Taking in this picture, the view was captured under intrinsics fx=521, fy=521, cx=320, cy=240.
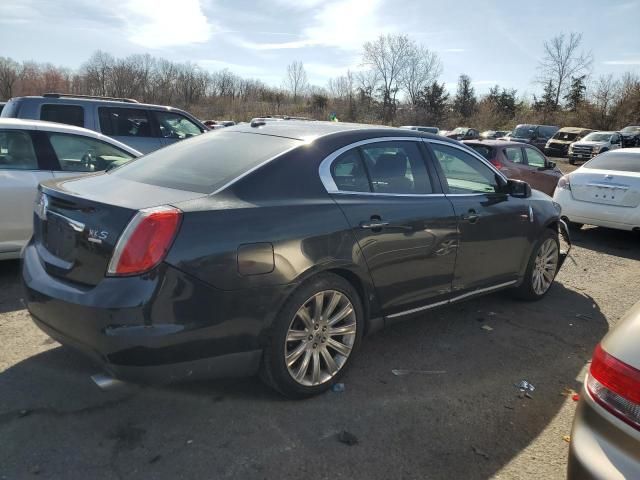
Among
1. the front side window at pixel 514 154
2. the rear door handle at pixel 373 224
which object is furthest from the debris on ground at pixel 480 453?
the front side window at pixel 514 154

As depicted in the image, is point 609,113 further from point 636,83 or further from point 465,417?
point 465,417

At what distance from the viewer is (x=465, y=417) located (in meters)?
3.09

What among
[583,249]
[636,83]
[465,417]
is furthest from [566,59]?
[465,417]

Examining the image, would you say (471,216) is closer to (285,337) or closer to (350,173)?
(350,173)

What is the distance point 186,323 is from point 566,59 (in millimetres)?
64515

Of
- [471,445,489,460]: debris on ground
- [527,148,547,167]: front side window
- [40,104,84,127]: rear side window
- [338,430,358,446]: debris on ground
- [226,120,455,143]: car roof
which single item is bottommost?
[471,445,489,460]: debris on ground

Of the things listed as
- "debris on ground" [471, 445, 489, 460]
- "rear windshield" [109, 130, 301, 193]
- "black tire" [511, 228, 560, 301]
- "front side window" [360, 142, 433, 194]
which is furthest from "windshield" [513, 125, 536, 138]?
"debris on ground" [471, 445, 489, 460]

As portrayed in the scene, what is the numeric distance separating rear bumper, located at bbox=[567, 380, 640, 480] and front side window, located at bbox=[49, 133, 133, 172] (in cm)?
456

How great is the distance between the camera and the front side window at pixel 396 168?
3564 millimetres

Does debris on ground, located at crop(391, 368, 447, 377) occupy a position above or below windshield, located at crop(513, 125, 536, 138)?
below

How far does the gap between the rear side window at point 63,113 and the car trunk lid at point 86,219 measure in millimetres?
6064

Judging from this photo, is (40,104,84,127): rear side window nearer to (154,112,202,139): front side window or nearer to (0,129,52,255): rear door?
(154,112,202,139): front side window

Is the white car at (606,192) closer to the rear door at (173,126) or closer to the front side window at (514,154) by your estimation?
the front side window at (514,154)

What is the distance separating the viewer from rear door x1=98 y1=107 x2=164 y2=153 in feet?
29.2
